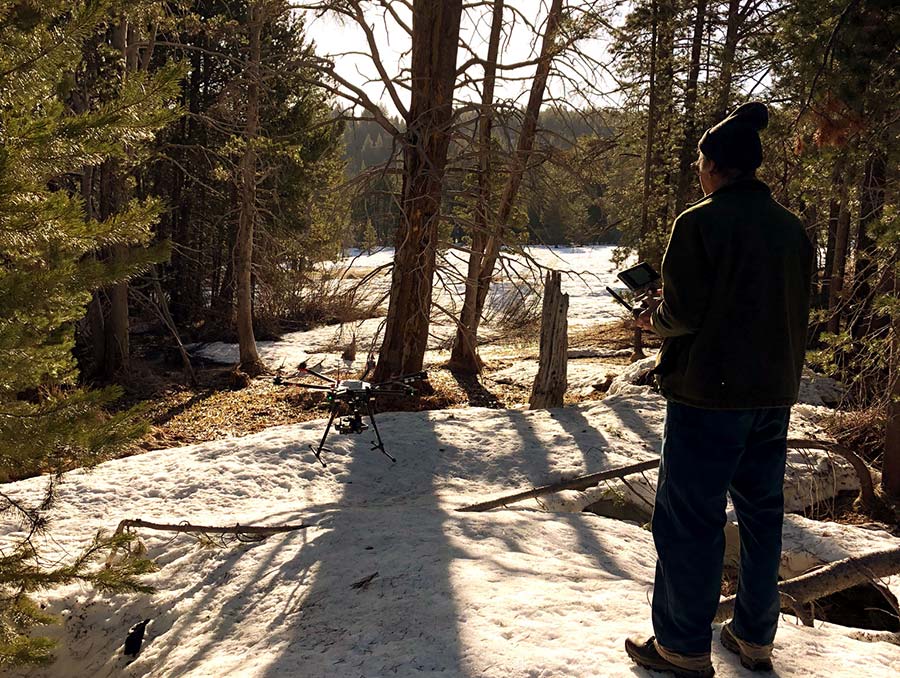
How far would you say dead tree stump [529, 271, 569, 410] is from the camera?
9664 millimetres

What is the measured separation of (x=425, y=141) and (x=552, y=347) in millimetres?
3677

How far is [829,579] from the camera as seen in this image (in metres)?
3.92

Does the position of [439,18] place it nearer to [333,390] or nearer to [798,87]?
[798,87]

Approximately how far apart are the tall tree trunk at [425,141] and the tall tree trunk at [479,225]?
0.67 m

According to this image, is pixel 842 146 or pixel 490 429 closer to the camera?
pixel 842 146

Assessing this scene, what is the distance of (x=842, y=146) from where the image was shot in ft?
19.2

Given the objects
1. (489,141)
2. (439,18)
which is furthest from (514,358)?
(439,18)

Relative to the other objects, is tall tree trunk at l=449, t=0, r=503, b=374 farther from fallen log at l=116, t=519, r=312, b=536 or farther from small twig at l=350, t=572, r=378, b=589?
small twig at l=350, t=572, r=378, b=589

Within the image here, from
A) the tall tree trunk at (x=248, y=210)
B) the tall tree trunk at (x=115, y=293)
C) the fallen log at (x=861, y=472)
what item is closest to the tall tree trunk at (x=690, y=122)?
the fallen log at (x=861, y=472)

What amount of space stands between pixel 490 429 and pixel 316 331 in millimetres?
15121

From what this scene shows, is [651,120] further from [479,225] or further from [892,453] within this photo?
[892,453]

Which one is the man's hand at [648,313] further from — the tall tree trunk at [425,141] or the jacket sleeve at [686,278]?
the tall tree trunk at [425,141]

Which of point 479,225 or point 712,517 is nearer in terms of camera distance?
point 712,517

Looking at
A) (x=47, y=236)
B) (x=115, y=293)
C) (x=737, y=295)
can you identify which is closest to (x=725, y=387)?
(x=737, y=295)
